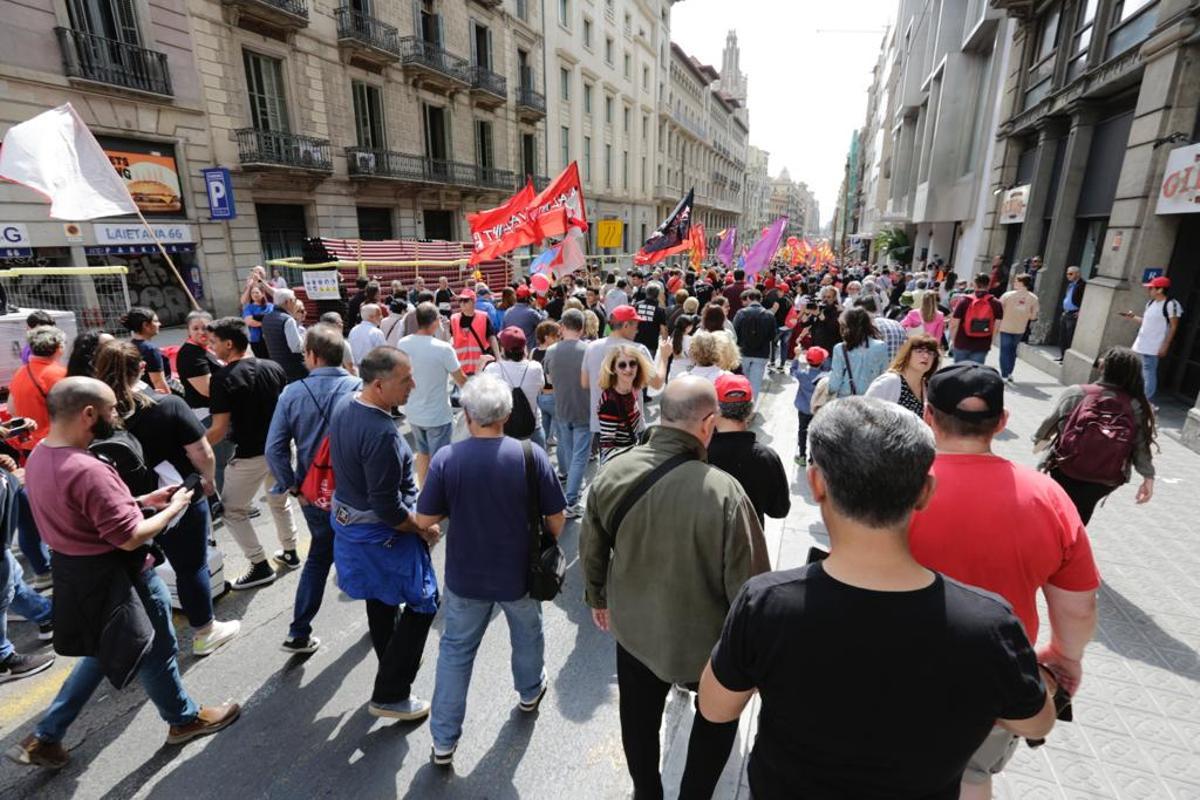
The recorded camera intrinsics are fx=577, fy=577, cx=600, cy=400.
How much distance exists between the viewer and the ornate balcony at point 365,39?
1839 centimetres

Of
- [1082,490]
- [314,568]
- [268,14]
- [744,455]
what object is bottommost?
[314,568]

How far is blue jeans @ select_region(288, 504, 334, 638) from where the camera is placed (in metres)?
3.42

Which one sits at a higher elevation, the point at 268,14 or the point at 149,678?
the point at 268,14

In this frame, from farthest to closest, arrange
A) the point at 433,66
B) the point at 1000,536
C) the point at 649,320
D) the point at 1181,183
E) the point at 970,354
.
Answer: the point at 433,66
the point at 970,354
the point at 649,320
the point at 1181,183
the point at 1000,536

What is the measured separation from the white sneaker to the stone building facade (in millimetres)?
9445

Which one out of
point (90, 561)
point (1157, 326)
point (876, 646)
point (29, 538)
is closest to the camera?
point (876, 646)

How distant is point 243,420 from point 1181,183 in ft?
35.7

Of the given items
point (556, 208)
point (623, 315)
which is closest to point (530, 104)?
point (556, 208)

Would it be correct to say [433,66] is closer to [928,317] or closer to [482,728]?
[928,317]

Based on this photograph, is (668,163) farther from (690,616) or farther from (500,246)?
(690,616)

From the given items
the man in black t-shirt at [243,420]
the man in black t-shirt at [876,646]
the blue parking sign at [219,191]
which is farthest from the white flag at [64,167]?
the blue parking sign at [219,191]

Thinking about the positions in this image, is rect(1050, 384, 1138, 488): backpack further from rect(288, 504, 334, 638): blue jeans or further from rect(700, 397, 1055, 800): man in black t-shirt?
rect(288, 504, 334, 638): blue jeans

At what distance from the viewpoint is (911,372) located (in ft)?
13.4

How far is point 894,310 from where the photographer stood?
1202cm
